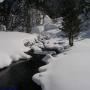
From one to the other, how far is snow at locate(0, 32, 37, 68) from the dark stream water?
83 cm

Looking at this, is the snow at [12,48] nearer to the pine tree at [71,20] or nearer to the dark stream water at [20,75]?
the dark stream water at [20,75]

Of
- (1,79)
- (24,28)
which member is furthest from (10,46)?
(24,28)

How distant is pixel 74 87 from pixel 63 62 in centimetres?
489

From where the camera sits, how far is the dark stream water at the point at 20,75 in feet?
45.8

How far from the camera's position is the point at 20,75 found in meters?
16.3

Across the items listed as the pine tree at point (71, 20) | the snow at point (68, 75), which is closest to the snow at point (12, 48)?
the snow at point (68, 75)

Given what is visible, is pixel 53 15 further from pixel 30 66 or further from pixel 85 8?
pixel 30 66

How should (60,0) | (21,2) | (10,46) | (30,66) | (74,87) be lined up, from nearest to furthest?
(74,87) < (30,66) < (10,46) < (21,2) < (60,0)

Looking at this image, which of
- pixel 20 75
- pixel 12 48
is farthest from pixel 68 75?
pixel 12 48

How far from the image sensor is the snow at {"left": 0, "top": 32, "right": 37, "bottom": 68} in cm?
1898

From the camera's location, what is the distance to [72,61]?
16094 millimetres

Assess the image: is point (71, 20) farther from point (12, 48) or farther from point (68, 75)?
point (68, 75)

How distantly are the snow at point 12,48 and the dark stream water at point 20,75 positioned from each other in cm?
83

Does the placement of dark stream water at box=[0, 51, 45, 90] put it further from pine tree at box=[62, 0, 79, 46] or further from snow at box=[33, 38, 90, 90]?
pine tree at box=[62, 0, 79, 46]
